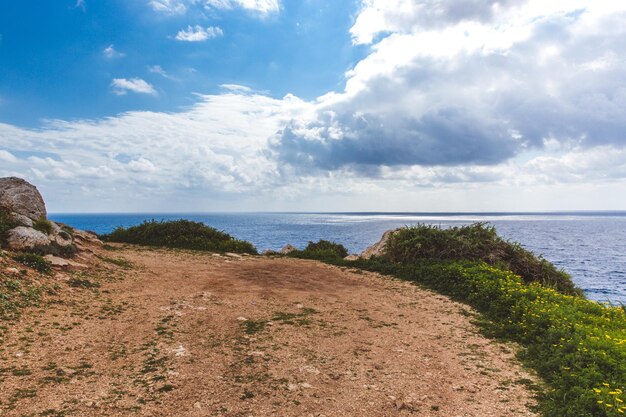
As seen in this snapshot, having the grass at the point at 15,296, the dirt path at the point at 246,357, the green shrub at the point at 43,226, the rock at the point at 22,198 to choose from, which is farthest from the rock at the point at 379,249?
the rock at the point at 22,198

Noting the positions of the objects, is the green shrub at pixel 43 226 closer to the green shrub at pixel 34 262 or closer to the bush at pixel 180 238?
the green shrub at pixel 34 262

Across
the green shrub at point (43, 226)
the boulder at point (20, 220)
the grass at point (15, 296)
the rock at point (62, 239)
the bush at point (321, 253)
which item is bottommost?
the bush at point (321, 253)

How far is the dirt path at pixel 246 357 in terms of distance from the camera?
19.8 feet

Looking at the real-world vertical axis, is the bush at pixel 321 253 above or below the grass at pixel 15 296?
below

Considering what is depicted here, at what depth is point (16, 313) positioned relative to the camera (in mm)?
9055

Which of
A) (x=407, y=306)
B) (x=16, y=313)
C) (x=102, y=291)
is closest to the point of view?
(x=16, y=313)

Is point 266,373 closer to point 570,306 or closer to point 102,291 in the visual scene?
point 102,291

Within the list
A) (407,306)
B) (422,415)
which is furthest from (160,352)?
(407,306)

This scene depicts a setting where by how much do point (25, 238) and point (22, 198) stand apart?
496cm

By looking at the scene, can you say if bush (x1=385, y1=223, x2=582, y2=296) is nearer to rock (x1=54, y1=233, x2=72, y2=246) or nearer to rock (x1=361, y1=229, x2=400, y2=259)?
rock (x1=361, y1=229, x2=400, y2=259)

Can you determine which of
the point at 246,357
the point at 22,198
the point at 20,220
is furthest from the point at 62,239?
the point at 246,357

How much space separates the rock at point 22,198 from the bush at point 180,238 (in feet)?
24.3

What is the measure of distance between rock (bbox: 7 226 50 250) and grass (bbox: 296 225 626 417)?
1365 cm

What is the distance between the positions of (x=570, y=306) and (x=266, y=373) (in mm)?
9124
